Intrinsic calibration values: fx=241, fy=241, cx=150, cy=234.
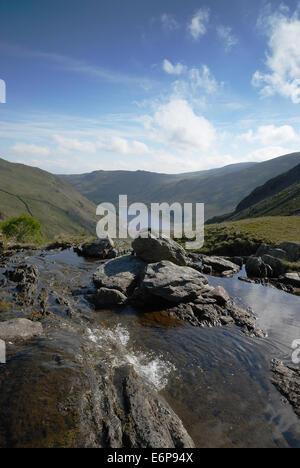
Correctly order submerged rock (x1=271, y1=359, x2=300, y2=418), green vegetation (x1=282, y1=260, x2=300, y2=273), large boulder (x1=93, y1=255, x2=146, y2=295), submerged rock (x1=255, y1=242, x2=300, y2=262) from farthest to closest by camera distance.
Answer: submerged rock (x1=255, y1=242, x2=300, y2=262)
green vegetation (x1=282, y1=260, x2=300, y2=273)
large boulder (x1=93, y1=255, x2=146, y2=295)
submerged rock (x1=271, y1=359, x2=300, y2=418)

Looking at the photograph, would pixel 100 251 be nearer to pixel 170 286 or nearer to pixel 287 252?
pixel 170 286

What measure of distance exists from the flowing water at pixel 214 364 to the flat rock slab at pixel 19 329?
2.61 metres

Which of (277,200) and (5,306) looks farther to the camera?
(277,200)

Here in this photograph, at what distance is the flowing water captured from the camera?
9.21 m

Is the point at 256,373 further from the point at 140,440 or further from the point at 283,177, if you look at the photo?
the point at 283,177

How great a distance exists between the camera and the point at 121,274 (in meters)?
24.0

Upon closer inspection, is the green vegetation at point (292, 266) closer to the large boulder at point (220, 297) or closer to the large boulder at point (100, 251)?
the large boulder at point (220, 297)

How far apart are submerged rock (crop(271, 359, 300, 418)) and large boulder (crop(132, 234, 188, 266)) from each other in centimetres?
1405

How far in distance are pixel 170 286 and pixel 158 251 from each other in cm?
662

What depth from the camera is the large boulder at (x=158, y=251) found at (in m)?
26.1

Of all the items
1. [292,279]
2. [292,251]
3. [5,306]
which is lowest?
[292,279]

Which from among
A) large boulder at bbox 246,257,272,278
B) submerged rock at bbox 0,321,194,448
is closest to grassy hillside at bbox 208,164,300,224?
large boulder at bbox 246,257,272,278

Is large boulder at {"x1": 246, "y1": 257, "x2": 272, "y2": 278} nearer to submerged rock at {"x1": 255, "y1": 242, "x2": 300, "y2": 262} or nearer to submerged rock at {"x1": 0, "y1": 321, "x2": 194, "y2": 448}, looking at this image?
submerged rock at {"x1": 255, "y1": 242, "x2": 300, "y2": 262}

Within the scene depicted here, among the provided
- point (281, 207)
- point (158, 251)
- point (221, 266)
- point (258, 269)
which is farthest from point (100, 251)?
point (281, 207)
